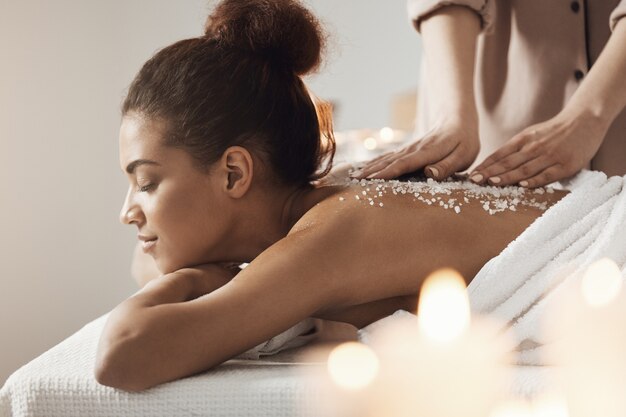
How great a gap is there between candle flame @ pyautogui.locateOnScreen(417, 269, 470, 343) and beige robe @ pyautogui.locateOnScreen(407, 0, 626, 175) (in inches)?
32.4

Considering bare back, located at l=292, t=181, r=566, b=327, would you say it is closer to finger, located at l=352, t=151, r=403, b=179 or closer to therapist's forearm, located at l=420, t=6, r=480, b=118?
finger, located at l=352, t=151, r=403, b=179

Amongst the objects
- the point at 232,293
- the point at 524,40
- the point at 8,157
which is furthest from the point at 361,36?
the point at 232,293

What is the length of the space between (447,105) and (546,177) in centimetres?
32

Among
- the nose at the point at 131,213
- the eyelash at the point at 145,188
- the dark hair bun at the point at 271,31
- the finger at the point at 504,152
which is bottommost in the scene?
the nose at the point at 131,213

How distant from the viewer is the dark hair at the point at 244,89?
4.15 ft

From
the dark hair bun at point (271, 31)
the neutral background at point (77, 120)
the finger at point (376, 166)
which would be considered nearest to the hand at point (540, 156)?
the finger at point (376, 166)

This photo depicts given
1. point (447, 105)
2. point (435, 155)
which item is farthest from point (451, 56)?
point (435, 155)

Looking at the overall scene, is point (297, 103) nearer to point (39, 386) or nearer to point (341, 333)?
point (341, 333)

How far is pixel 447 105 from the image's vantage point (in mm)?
1603

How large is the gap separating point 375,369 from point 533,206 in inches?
17.7

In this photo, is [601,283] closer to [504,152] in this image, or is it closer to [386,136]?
[504,152]

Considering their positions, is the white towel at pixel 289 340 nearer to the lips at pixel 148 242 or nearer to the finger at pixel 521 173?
the lips at pixel 148 242

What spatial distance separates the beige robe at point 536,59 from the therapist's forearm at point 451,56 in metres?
0.04

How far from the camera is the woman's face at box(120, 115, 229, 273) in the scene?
1248mm
